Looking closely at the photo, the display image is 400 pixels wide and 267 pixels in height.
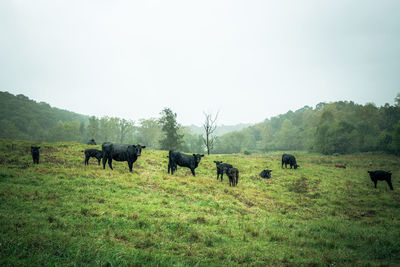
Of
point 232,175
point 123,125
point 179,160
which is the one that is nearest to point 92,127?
point 123,125

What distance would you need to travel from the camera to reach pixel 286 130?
313ft

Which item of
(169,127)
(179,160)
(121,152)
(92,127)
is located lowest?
(179,160)

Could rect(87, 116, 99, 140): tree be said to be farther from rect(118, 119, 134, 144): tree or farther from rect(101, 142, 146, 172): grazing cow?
rect(101, 142, 146, 172): grazing cow

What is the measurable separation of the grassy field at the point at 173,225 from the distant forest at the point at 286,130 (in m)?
50.0

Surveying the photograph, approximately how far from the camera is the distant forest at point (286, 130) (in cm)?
5409

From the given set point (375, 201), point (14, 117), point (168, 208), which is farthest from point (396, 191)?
point (14, 117)

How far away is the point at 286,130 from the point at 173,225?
99863mm

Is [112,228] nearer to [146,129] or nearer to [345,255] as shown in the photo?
[345,255]

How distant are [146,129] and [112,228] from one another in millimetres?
90145

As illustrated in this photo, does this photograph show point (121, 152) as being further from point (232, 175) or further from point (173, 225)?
point (173, 225)

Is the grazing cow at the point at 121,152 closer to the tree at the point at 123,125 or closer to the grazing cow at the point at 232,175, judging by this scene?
the grazing cow at the point at 232,175

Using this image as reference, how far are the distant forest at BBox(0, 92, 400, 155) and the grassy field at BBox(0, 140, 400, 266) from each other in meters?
50.0

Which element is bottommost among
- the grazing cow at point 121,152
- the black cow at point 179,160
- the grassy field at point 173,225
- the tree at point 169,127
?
the grassy field at point 173,225

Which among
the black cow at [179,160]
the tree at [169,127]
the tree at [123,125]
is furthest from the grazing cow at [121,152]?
the tree at [123,125]
